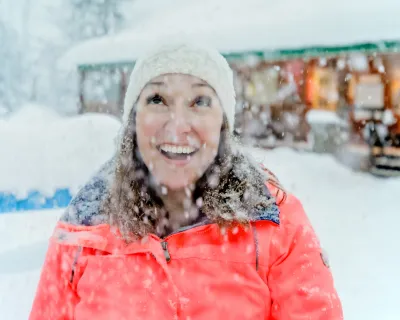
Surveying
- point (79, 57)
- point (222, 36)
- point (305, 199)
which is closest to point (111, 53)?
point (79, 57)

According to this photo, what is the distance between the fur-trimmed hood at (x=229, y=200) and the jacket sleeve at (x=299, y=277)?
0.28 feet

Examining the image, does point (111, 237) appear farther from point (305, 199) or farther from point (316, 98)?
point (316, 98)

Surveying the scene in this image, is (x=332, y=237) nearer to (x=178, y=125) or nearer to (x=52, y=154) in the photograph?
(x=52, y=154)

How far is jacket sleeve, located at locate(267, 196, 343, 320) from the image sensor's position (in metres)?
1.55

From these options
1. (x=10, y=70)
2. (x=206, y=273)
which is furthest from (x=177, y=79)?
(x=10, y=70)

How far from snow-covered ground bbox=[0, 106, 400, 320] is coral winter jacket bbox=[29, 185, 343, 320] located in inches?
22.3

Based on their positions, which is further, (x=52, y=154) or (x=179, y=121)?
(x=52, y=154)

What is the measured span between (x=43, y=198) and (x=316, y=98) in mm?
10795

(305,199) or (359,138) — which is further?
(359,138)

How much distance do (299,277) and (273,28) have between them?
1115 centimetres

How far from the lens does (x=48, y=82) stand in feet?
128

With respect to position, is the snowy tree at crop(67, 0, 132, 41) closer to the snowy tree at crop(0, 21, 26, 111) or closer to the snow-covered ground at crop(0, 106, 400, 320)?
the snowy tree at crop(0, 21, 26, 111)

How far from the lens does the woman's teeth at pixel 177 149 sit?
163 centimetres

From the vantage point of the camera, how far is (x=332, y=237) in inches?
224
